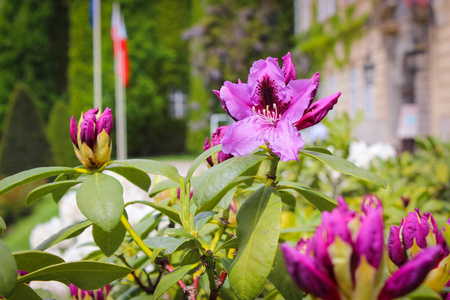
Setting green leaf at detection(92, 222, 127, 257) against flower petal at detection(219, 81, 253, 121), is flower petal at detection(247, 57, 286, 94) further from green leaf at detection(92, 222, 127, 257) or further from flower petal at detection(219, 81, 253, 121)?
green leaf at detection(92, 222, 127, 257)

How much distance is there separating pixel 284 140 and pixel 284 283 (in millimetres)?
209

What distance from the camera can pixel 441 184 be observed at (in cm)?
213

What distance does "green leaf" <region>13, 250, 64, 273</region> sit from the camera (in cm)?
67

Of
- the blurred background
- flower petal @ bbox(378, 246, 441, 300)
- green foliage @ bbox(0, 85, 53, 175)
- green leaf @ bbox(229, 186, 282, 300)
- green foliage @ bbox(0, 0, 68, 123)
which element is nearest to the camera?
flower petal @ bbox(378, 246, 441, 300)

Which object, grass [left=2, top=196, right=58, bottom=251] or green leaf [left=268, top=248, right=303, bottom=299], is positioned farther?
grass [left=2, top=196, right=58, bottom=251]

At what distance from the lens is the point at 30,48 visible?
19.3 meters

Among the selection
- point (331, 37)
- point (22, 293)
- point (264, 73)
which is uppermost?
point (331, 37)

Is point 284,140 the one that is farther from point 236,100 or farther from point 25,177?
point 25,177

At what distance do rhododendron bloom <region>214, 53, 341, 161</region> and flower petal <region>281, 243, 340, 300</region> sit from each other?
236 millimetres

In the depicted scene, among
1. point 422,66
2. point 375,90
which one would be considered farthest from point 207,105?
point 422,66

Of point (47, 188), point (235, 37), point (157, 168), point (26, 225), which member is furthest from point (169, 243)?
point (235, 37)

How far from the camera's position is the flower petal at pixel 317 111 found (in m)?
0.70

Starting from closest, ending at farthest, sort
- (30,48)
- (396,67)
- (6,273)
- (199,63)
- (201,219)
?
(6,273)
(201,219)
(396,67)
(199,63)
(30,48)

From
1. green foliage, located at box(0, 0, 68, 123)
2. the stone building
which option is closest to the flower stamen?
the stone building
